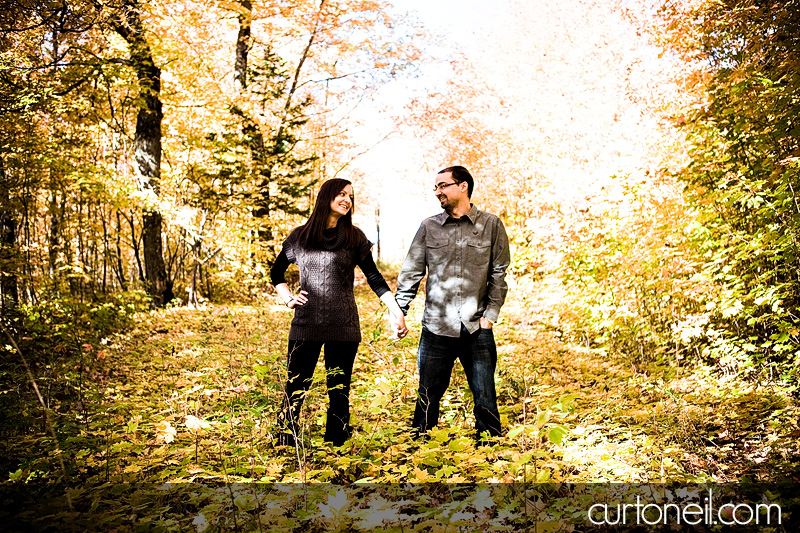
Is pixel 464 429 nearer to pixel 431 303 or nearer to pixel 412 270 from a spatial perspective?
pixel 431 303

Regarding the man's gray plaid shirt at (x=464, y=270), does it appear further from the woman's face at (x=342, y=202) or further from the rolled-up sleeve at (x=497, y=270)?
the woman's face at (x=342, y=202)

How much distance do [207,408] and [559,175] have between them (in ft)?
22.9

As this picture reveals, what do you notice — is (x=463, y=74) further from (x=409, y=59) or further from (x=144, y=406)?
(x=144, y=406)

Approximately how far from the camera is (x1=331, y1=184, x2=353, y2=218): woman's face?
374cm

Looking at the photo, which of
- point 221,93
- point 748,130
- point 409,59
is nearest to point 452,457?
point 748,130

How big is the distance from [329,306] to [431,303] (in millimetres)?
703

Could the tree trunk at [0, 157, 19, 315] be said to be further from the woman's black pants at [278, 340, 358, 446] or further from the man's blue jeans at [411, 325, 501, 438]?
the man's blue jeans at [411, 325, 501, 438]

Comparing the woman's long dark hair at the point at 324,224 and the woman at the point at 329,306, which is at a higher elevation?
the woman's long dark hair at the point at 324,224

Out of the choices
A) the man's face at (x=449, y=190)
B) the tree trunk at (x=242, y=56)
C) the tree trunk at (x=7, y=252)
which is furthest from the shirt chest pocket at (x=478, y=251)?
the tree trunk at (x=242, y=56)

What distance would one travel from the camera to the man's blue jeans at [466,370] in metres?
3.68

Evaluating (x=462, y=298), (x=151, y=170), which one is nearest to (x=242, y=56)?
(x=151, y=170)

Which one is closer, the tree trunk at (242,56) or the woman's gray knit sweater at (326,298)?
the woman's gray knit sweater at (326,298)

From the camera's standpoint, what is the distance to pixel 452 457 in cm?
337

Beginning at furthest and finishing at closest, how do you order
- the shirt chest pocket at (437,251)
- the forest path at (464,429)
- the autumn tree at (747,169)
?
the autumn tree at (747,169), the shirt chest pocket at (437,251), the forest path at (464,429)
